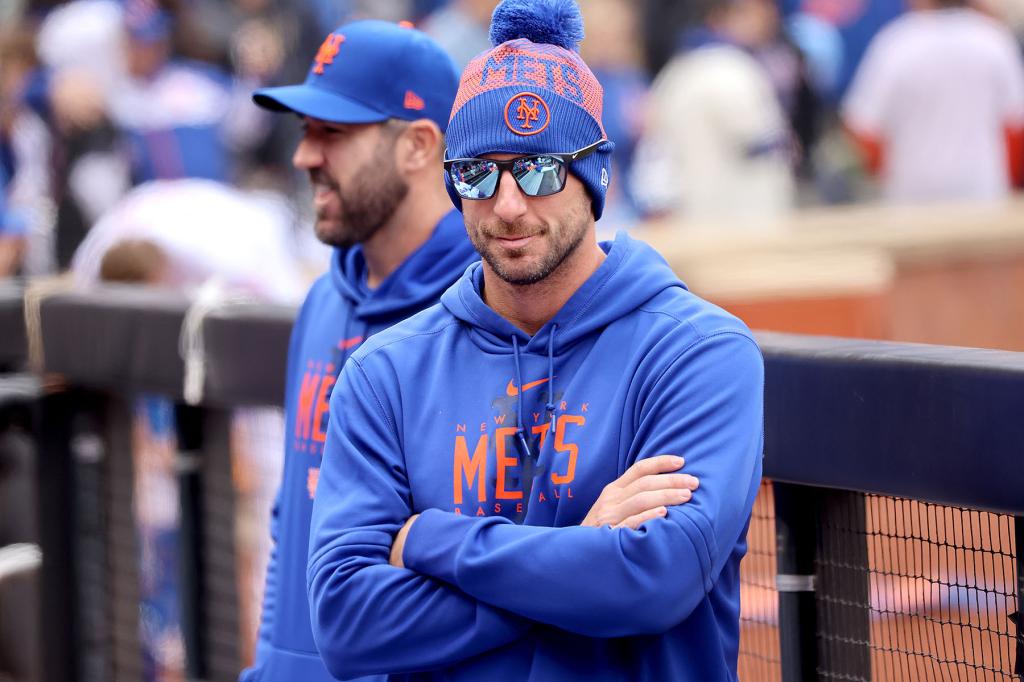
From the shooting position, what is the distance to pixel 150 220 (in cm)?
583

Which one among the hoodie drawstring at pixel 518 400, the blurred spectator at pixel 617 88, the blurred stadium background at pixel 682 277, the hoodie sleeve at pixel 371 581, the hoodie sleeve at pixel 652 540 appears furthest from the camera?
the blurred spectator at pixel 617 88

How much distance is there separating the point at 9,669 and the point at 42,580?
19.2 inches

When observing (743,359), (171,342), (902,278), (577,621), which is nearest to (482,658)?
(577,621)

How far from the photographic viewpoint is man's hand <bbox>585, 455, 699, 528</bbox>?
93.4 inches

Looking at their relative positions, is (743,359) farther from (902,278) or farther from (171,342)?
(902,278)

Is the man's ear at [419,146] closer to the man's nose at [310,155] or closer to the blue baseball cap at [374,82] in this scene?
the blue baseball cap at [374,82]

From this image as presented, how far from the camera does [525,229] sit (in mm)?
2543

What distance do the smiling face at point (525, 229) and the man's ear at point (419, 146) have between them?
931mm

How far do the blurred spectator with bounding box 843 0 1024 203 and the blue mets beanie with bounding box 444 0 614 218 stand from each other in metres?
7.21

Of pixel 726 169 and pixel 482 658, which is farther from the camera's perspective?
pixel 726 169

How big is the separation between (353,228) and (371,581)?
1.11m

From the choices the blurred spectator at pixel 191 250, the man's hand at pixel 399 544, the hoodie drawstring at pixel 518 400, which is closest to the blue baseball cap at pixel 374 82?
the hoodie drawstring at pixel 518 400

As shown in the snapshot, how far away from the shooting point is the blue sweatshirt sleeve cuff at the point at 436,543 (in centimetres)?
245

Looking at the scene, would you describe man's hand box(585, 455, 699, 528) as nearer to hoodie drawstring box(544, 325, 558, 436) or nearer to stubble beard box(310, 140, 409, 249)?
hoodie drawstring box(544, 325, 558, 436)
